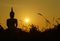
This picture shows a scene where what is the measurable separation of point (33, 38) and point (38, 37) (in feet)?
1.13

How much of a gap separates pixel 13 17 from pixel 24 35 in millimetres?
10715

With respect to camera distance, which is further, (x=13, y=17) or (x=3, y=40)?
(x=13, y=17)

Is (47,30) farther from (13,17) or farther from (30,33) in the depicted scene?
(13,17)

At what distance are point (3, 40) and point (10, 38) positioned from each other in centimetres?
50

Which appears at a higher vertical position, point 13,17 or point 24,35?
point 13,17

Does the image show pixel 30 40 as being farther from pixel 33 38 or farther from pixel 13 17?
pixel 13 17

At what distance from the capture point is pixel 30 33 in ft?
67.2

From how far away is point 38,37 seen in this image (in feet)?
66.1

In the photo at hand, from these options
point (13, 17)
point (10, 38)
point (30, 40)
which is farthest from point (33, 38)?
point (13, 17)

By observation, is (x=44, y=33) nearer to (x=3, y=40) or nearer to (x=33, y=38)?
(x=33, y=38)

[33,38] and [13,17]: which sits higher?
[13,17]

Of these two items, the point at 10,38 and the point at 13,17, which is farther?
the point at 13,17

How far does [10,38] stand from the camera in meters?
20.3

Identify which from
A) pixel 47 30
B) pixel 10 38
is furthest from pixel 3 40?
pixel 47 30
